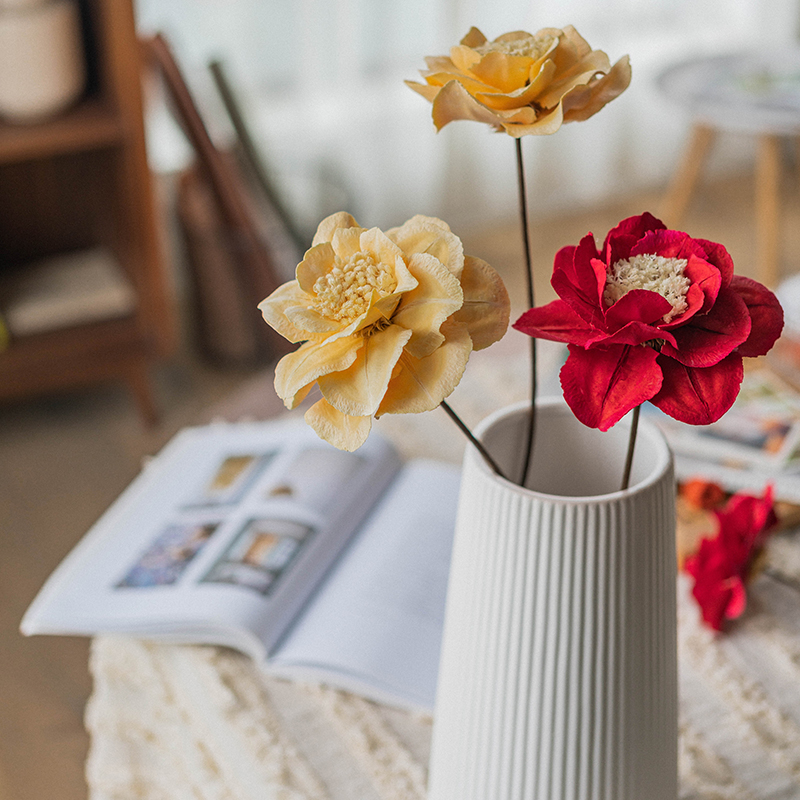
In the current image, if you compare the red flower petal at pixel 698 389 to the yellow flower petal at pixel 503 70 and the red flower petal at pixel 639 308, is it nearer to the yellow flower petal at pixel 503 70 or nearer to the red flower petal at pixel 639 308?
the red flower petal at pixel 639 308

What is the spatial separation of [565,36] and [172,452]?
656 millimetres

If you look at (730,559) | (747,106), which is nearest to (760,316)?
(730,559)

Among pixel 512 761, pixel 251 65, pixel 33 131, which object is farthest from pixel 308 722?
pixel 251 65

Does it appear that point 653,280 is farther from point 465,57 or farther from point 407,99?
point 407,99

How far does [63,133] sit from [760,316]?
1.53 m

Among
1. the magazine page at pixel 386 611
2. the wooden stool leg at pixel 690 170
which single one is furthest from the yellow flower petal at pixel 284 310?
the wooden stool leg at pixel 690 170

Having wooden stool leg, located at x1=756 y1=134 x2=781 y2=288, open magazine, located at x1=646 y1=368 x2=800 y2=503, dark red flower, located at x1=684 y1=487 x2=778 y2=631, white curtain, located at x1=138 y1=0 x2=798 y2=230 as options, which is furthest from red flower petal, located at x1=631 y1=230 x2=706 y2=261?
wooden stool leg, located at x1=756 y1=134 x2=781 y2=288

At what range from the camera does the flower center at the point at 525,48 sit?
445mm

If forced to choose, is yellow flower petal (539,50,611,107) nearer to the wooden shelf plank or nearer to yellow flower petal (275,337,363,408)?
yellow flower petal (275,337,363,408)

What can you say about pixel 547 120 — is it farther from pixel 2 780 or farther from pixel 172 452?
pixel 2 780

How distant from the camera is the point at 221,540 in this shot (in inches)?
33.2

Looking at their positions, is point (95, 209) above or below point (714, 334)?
below

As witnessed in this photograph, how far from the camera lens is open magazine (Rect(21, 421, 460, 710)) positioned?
29.4 inches

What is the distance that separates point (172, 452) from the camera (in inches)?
38.9
